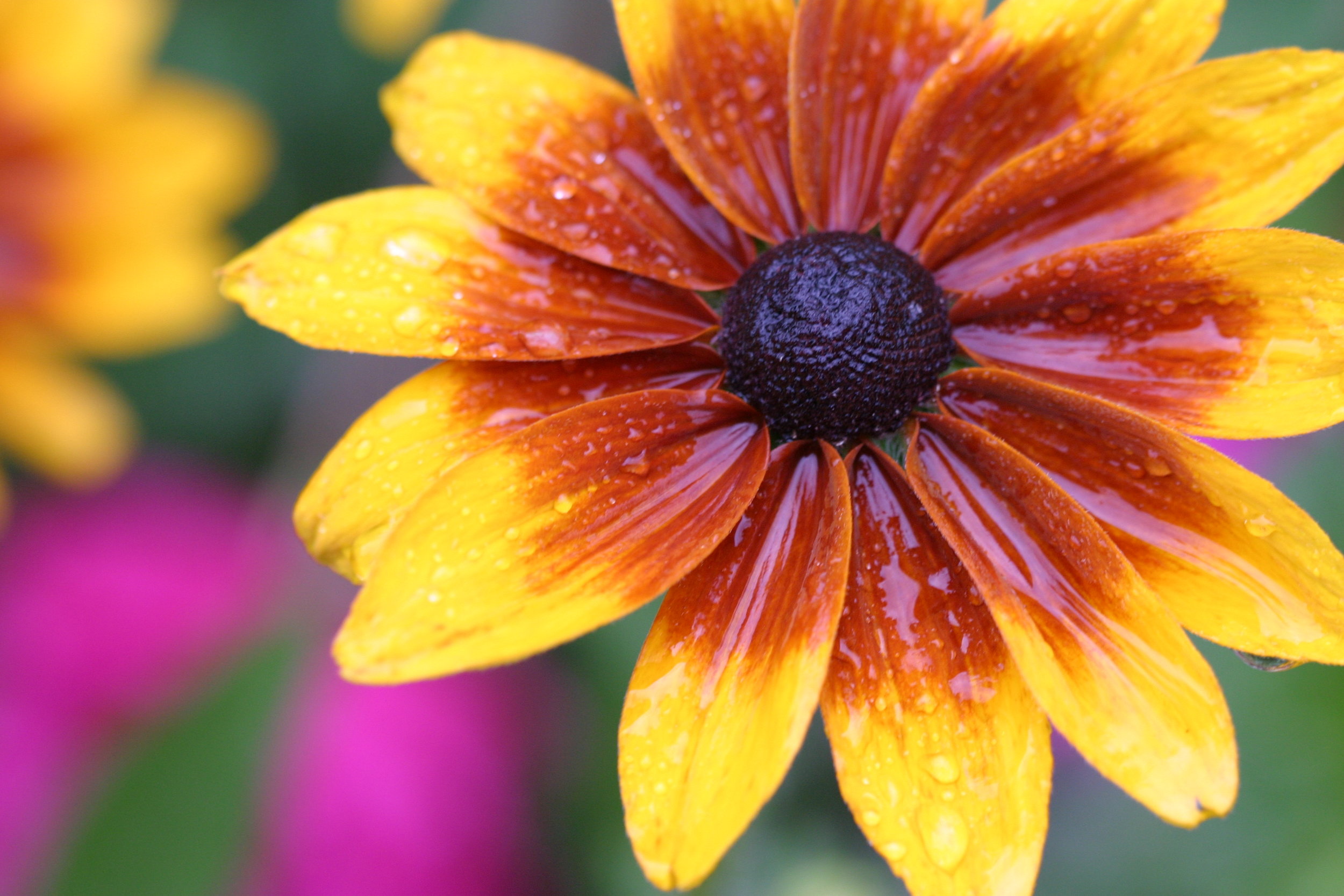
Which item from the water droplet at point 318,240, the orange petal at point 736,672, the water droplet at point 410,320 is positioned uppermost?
the water droplet at point 318,240

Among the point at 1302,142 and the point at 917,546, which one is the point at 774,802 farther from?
the point at 1302,142

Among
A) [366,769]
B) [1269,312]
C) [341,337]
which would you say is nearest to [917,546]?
[1269,312]

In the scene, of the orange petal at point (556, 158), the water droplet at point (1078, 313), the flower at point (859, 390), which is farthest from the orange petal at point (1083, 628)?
the orange petal at point (556, 158)

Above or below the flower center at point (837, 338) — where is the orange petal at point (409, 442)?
above

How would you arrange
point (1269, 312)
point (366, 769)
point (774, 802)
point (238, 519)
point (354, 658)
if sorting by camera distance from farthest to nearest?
point (238, 519) → point (366, 769) → point (774, 802) → point (1269, 312) → point (354, 658)

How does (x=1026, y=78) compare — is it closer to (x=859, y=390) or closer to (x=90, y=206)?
(x=859, y=390)

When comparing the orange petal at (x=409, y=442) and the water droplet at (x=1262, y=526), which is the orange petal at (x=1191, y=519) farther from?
the orange petal at (x=409, y=442)

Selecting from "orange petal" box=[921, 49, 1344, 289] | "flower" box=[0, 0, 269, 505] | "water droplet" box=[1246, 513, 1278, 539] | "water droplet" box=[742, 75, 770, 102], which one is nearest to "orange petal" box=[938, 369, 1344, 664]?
"water droplet" box=[1246, 513, 1278, 539]
